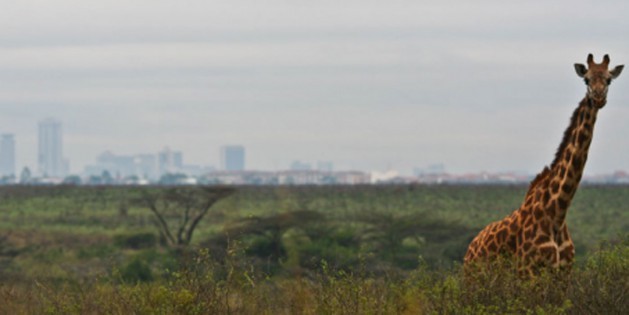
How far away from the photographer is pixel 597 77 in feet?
38.0

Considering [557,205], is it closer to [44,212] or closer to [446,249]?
[446,249]

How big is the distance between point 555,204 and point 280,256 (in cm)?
2084

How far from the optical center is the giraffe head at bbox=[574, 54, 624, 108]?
11594 millimetres

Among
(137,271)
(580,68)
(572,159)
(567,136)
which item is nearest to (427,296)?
(572,159)

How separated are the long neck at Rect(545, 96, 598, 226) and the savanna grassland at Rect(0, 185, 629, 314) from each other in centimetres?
72

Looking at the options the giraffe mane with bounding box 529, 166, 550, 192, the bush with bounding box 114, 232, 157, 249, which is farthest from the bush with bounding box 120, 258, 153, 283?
the giraffe mane with bounding box 529, 166, 550, 192

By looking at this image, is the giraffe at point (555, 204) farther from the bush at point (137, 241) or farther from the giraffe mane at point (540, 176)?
the bush at point (137, 241)

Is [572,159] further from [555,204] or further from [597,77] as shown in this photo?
[597,77]

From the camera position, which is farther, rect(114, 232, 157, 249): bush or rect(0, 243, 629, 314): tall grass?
rect(114, 232, 157, 249): bush

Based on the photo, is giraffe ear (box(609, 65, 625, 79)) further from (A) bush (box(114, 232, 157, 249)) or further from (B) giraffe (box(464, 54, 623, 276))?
(A) bush (box(114, 232, 157, 249))

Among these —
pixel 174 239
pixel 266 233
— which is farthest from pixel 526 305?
pixel 174 239

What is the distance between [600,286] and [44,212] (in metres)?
53.9

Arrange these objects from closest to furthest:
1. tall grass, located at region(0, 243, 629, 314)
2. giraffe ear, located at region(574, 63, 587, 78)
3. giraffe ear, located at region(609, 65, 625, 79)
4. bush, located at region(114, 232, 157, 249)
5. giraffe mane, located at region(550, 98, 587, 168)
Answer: tall grass, located at region(0, 243, 629, 314), giraffe ear, located at region(574, 63, 587, 78), giraffe ear, located at region(609, 65, 625, 79), giraffe mane, located at region(550, 98, 587, 168), bush, located at region(114, 232, 157, 249)

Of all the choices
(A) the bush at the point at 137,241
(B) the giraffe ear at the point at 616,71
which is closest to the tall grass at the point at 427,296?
(B) the giraffe ear at the point at 616,71
